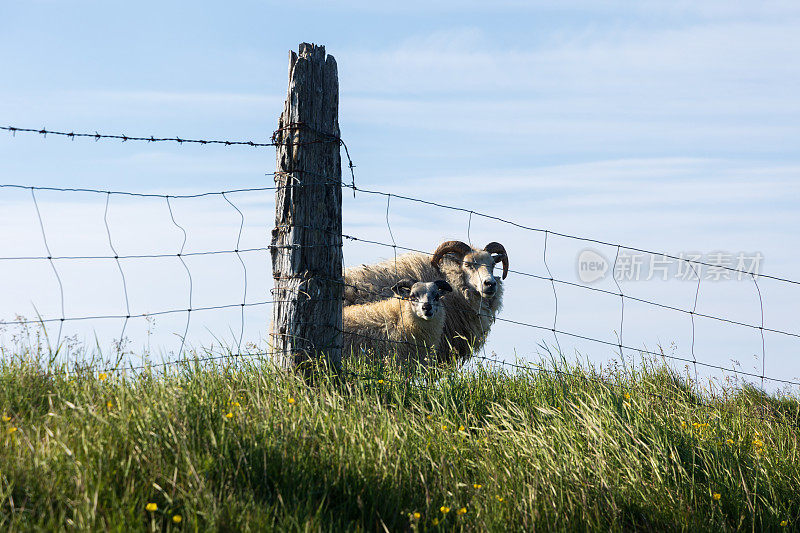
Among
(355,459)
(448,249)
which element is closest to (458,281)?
(448,249)

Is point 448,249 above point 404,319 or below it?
above

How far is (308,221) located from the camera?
5.61 metres

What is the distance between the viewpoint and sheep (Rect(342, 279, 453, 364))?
9.64 m

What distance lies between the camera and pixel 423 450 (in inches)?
173

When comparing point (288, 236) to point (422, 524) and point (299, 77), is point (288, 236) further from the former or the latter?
point (422, 524)

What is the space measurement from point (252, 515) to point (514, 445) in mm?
2005

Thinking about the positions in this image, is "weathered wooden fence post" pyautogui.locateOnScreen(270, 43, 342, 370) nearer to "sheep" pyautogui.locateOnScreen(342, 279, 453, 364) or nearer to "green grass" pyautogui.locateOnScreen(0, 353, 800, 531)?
"green grass" pyautogui.locateOnScreen(0, 353, 800, 531)

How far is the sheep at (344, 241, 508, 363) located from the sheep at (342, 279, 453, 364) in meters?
1.46

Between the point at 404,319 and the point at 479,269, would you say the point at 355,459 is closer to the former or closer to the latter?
the point at 404,319

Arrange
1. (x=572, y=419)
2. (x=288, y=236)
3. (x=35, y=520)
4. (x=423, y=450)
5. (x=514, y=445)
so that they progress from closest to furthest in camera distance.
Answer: (x=35, y=520) → (x=423, y=450) → (x=514, y=445) → (x=572, y=419) → (x=288, y=236)

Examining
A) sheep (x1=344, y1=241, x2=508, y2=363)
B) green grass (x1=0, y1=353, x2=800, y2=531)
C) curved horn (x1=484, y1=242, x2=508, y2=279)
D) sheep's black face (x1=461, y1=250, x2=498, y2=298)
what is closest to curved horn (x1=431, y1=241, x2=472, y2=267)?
sheep (x1=344, y1=241, x2=508, y2=363)

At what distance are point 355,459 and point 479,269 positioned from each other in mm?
7903

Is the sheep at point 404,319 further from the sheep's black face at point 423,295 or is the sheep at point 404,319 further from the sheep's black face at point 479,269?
the sheep's black face at point 479,269

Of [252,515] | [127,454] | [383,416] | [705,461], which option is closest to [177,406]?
[127,454]
